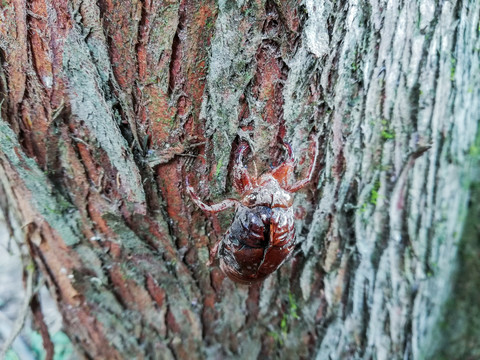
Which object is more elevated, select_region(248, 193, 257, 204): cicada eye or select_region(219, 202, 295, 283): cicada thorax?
select_region(248, 193, 257, 204): cicada eye

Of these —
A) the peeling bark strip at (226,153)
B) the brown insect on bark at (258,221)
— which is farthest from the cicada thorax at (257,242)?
the peeling bark strip at (226,153)

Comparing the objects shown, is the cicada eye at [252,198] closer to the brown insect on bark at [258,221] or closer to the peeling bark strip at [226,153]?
the brown insect on bark at [258,221]

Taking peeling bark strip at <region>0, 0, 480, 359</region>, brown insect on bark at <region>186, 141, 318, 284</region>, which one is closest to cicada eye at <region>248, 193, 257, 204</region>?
brown insect on bark at <region>186, 141, 318, 284</region>

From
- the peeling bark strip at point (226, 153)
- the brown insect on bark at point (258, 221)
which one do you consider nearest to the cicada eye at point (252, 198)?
the brown insect on bark at point (258, 221)

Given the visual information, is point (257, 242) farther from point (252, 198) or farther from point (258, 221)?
point (252, 198)

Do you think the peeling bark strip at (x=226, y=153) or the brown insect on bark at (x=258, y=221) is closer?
the peeling bark strip at (x=226, y=153)

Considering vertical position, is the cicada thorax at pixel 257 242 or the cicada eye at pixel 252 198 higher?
the cicada eye at pixel 252 198

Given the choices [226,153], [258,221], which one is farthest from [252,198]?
[226,153]

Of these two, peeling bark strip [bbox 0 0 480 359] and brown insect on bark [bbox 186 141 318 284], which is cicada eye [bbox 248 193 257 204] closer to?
brown insect on bark [bbox 186 141 318 284]
